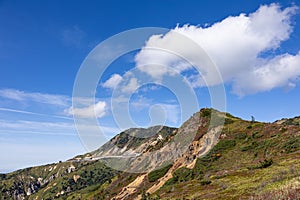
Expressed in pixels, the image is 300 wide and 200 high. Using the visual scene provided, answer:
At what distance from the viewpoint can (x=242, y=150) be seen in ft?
310

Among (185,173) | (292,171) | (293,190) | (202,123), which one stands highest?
(202,123)

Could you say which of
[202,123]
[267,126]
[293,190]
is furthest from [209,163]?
Answer: [293,190]

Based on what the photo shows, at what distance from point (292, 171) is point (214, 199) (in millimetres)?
11326

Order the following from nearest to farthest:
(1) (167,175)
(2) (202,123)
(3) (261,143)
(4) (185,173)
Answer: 1. (3) (261,143)
2. (4) (185,173)
3. (1) (167,175)
4. (2) (202,123)

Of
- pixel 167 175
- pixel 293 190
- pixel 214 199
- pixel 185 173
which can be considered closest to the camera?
pixel 293 190

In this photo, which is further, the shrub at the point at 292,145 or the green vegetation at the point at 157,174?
the green vegetation at the point at 157,174

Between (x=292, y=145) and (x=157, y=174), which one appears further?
(x=157, y=174)

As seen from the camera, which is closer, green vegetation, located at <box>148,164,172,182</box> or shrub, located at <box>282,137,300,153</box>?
shrub, located at <box>282,137,300,153</box>

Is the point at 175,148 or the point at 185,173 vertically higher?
the point at 175,148

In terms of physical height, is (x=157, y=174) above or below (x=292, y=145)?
above

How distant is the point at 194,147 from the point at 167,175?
15288 millimetres

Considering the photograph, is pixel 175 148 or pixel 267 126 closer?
pixel 267 126

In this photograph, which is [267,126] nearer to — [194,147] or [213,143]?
[213,143]

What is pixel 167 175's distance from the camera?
110 metres
